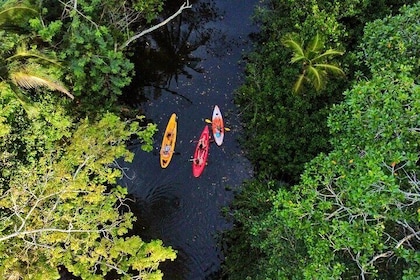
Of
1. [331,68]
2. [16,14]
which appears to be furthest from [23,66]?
[331,68]

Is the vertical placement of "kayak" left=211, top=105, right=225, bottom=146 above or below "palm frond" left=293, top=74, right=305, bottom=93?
above

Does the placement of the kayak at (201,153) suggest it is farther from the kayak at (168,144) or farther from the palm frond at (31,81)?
the palm frond at (31,81)

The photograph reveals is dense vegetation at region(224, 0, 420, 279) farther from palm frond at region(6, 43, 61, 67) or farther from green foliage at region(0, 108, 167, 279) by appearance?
palm frond at region(6, 43, 61, 67)

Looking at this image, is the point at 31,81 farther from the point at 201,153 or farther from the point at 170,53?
the point at 170,53

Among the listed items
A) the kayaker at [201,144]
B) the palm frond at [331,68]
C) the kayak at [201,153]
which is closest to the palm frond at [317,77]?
the palm frond at [331,68]

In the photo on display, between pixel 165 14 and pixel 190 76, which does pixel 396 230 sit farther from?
pixel 165 14

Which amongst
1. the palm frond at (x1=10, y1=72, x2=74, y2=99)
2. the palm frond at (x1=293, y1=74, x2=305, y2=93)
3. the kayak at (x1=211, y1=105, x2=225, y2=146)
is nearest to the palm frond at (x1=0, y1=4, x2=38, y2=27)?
the palm frond at (x1=10, y1=72, x2=74, y2=99)

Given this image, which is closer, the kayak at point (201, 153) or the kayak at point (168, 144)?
the kayak at point (201, 153)
